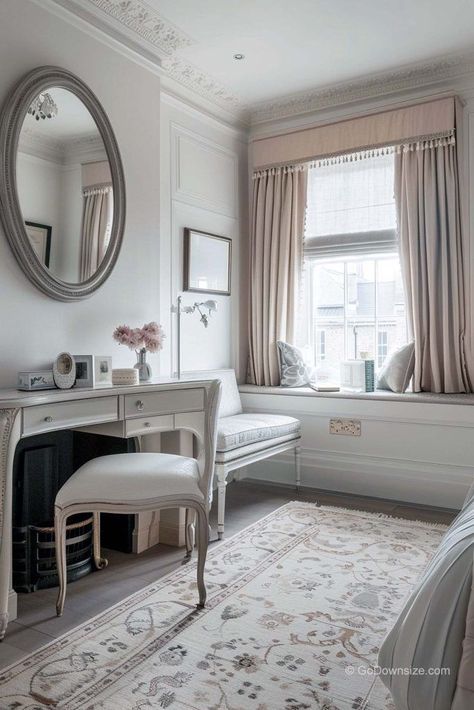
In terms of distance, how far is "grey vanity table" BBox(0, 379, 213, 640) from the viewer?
6.61 feet

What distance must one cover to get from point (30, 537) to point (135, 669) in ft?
2.89

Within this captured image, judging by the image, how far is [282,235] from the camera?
430 centimetres

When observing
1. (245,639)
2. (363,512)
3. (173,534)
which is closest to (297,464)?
(363,512)

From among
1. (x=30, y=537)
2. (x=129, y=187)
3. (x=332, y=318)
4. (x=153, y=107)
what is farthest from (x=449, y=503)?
(x=153, y=107)

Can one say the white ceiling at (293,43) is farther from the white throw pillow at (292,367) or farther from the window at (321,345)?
the white throw pillow at (292,367)

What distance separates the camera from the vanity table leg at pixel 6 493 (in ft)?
6.55

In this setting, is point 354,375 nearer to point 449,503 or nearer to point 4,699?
point 449,503

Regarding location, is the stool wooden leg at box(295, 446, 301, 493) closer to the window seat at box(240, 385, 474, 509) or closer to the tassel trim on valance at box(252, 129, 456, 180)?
the window seat at box(240, 385, 474, 509)

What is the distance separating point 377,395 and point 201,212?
70.4 inches

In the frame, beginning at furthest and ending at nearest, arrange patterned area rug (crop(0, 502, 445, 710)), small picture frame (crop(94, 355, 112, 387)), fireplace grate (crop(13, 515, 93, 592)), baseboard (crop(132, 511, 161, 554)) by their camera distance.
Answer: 1. baseboard (crop(132, 511, 161, 554))
2. small picture frame (crop(94, 355, 112, 387))
3. fireplace grate (crop(13, 515, 93, 592))
4. patterned area rug (crop(0, 502, 445, 710))

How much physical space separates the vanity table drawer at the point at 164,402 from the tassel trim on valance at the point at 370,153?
2.27 metres

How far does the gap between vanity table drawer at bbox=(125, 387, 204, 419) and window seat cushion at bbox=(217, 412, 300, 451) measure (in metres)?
0.41

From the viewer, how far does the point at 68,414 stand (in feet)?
7.30

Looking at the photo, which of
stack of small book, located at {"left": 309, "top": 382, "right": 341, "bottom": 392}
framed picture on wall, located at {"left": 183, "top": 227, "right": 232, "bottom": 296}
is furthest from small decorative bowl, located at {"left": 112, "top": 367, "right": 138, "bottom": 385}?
stack of small book, located at {"left": 309, "top": 382, "right": 341, "bottom": 392}
